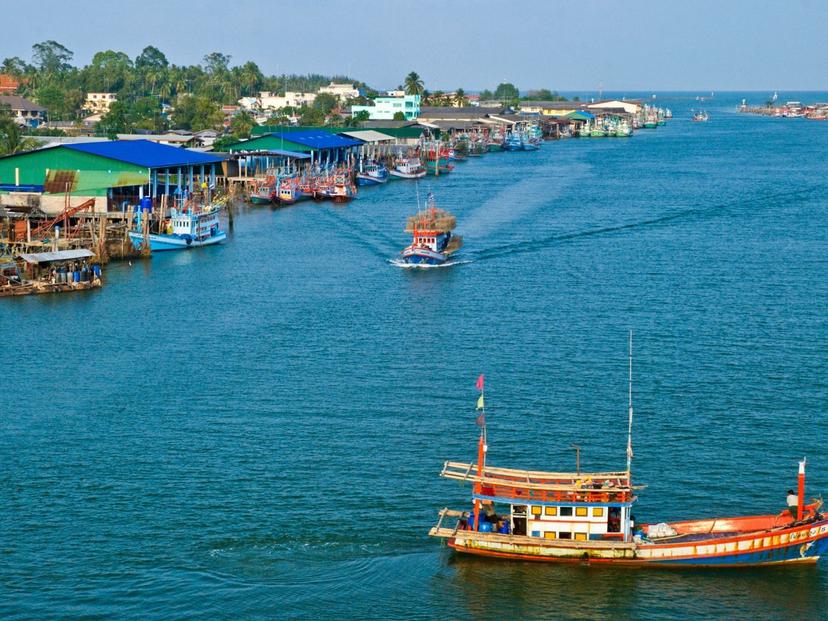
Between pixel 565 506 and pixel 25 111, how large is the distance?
13087cm

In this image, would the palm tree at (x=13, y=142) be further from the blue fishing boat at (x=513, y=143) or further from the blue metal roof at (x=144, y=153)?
the blue fishing boat at (x=513, y=143)

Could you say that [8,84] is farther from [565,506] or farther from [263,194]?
[565,506]

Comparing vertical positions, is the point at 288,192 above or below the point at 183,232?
above

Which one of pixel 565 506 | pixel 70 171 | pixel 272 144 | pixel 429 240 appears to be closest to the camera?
pixel 565 506

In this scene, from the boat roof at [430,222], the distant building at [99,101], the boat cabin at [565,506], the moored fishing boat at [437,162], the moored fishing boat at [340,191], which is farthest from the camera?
the distant building at [99,101]

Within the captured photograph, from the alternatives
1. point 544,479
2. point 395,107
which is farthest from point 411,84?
point 544,479

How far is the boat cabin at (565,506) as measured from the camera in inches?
1133

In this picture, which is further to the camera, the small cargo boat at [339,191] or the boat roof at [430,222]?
the small cargo boat at [339,191]

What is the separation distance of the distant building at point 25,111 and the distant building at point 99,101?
29.2 metres

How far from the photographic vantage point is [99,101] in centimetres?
19000

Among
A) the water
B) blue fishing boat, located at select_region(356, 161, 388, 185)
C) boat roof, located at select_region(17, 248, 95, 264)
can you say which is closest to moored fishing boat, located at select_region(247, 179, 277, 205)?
blue fishing boat, located at select_region(356, 161, 388, 185)

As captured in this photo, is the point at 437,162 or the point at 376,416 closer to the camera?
the point at 376,416

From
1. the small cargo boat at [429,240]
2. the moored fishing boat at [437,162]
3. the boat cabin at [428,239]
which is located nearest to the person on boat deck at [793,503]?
the small cargo boat at [429,240]

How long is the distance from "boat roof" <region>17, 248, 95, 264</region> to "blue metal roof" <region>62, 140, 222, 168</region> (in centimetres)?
1769
